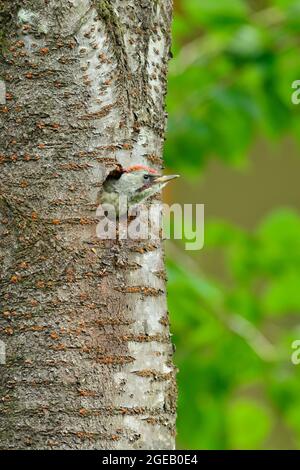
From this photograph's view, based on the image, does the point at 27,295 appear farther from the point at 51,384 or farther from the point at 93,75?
the point at 93,75

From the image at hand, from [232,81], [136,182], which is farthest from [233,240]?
[136,182]

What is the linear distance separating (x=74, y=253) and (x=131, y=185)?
143 millimetres

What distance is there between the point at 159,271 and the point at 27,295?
227mm

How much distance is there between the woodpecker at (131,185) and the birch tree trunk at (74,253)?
0.02 meters

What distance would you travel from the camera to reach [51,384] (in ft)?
4.78

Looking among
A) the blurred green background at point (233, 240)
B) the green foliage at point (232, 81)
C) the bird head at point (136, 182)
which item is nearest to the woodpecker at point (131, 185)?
the bird head at point (136, 182)

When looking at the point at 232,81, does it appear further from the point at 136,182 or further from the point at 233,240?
the point at 136,182

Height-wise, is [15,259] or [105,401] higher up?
[15,259]

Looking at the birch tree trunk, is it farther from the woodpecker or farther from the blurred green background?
the blurred green background

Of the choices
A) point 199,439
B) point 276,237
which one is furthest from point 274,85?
point 199,439

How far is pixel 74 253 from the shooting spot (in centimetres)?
149
